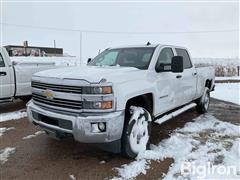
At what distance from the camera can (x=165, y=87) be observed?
5129 millimetres

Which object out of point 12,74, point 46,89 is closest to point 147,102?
point 46,89

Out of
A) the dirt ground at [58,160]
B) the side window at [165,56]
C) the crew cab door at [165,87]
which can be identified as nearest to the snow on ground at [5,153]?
the dirt ground at [58,160]

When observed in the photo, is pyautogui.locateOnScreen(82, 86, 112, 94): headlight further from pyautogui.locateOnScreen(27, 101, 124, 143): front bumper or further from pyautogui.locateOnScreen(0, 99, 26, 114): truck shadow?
pyautogui.locateOnScreen(0, 99, 26, 114): truck shadow

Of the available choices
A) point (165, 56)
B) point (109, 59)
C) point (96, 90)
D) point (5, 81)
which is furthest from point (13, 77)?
point (96, 90)

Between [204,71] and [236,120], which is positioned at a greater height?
[204,71]

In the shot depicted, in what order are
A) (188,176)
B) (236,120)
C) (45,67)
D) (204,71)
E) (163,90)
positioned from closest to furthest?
(188,176) < (163,90) < (236,120) < (204,71) < (45,67)

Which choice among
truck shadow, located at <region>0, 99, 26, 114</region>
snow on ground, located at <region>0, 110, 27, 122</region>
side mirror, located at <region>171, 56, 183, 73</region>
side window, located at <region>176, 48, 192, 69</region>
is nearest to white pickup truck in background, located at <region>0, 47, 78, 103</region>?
truck shadow, located at <region>0, 99, 26, 114</region>

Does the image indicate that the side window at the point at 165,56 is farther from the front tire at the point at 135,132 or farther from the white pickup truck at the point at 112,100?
the front tire at the point at 135,132

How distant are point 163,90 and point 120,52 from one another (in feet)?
4.37

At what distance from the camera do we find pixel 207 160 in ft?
14.0

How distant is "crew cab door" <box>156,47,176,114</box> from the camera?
4949mm

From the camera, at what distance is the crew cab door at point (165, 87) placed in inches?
195

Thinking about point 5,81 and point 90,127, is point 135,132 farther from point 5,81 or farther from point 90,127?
point 5,81

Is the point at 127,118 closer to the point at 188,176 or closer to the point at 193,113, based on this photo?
the point at 188,176
